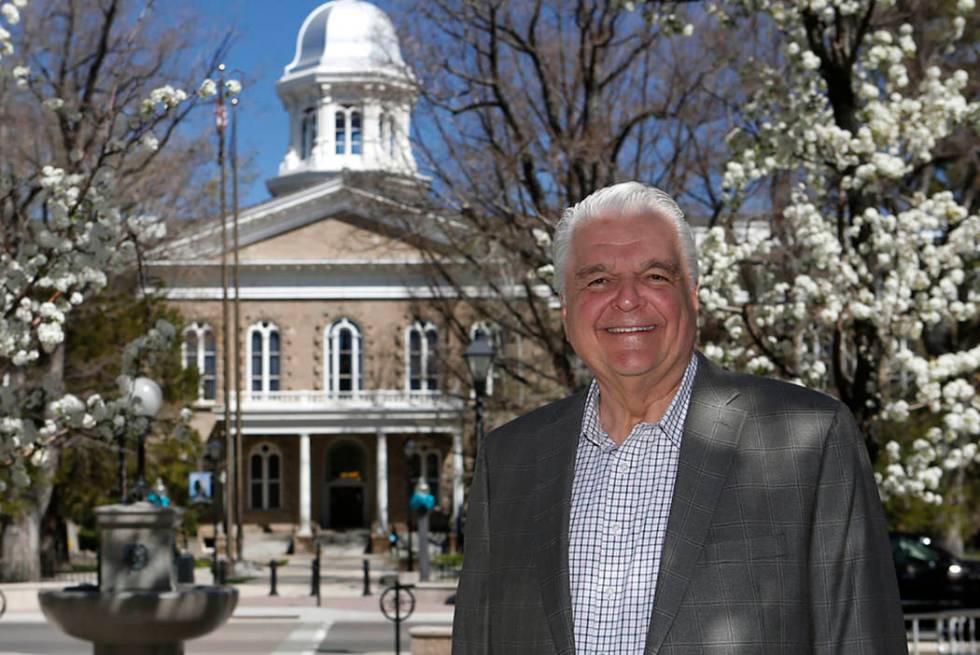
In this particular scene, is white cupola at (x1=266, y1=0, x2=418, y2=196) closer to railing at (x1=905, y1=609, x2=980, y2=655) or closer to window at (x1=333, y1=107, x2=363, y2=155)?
window at (x1=333, y1=107, x2=363, y2=155)

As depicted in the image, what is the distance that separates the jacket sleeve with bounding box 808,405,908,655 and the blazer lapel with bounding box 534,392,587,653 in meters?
0.55

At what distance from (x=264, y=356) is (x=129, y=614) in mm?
45333

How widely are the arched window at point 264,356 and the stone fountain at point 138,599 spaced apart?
144 feet

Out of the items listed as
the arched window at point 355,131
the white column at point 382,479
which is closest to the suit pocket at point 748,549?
the white column at point 382,479

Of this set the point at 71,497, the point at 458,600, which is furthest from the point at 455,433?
the point at 458,600

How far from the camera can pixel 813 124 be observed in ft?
42.2

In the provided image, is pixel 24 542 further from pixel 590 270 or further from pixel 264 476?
pixel 590 270

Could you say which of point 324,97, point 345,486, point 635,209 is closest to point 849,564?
point 635,209

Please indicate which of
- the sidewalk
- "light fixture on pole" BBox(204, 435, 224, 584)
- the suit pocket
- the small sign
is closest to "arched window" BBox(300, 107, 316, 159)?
"light fixture on pole" BBox(204, 435, 224, 584)

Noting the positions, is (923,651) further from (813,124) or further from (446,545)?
(446,545)

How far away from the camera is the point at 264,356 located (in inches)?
2218

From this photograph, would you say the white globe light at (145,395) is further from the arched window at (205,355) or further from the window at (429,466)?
the window at (429,466)

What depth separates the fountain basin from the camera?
1129 centimetres

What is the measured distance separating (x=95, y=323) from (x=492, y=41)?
17.2 metres
